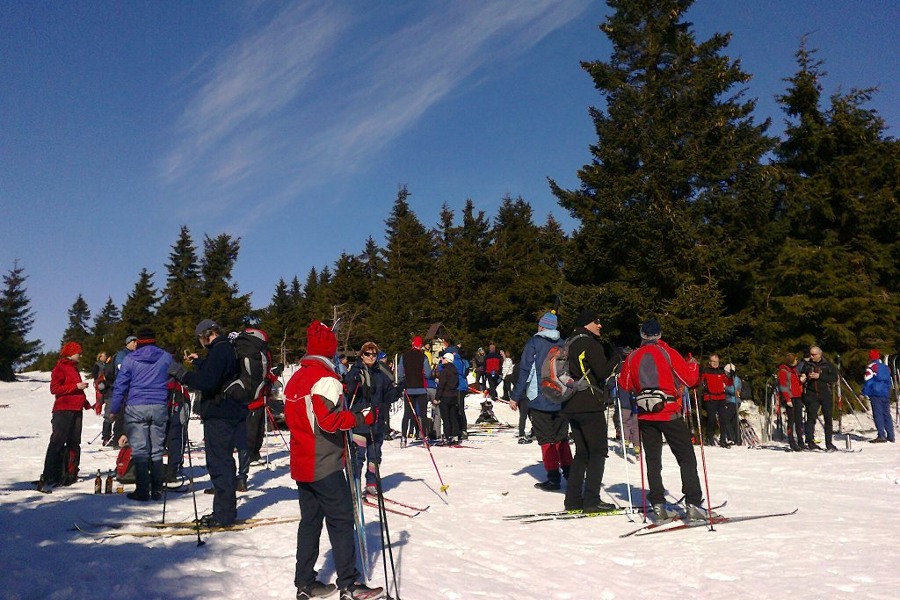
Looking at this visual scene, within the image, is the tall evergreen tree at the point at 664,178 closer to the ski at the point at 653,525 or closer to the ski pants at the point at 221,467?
the ski at the point at 653,525

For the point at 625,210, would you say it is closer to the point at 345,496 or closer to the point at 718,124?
the point at 718,124

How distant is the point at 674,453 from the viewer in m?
7.10

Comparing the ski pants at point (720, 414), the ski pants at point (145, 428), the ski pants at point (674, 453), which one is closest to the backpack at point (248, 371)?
the ski pants at point (145, 428)

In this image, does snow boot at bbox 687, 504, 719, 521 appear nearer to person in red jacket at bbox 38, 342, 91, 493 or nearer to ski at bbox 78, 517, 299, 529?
ski at bbox 78, 517, 299, 529

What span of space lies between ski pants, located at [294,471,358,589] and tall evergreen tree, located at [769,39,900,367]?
787 inches

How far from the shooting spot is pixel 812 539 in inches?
247

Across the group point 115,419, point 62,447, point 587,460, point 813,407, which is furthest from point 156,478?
point 813,407

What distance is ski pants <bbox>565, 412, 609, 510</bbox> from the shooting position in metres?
7.59

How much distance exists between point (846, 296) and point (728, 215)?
4.95 m

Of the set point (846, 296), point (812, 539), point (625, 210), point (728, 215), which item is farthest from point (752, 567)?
point (846, 296)

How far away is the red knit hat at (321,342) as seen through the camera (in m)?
5.09

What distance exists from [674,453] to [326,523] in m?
4.27

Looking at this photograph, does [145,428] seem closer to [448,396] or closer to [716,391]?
[448,396]

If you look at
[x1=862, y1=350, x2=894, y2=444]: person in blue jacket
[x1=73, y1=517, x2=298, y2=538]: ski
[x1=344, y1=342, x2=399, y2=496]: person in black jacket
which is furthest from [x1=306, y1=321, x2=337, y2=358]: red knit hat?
[x1=862, y1=350, x2=894, y2=444]: person in blue jacket
